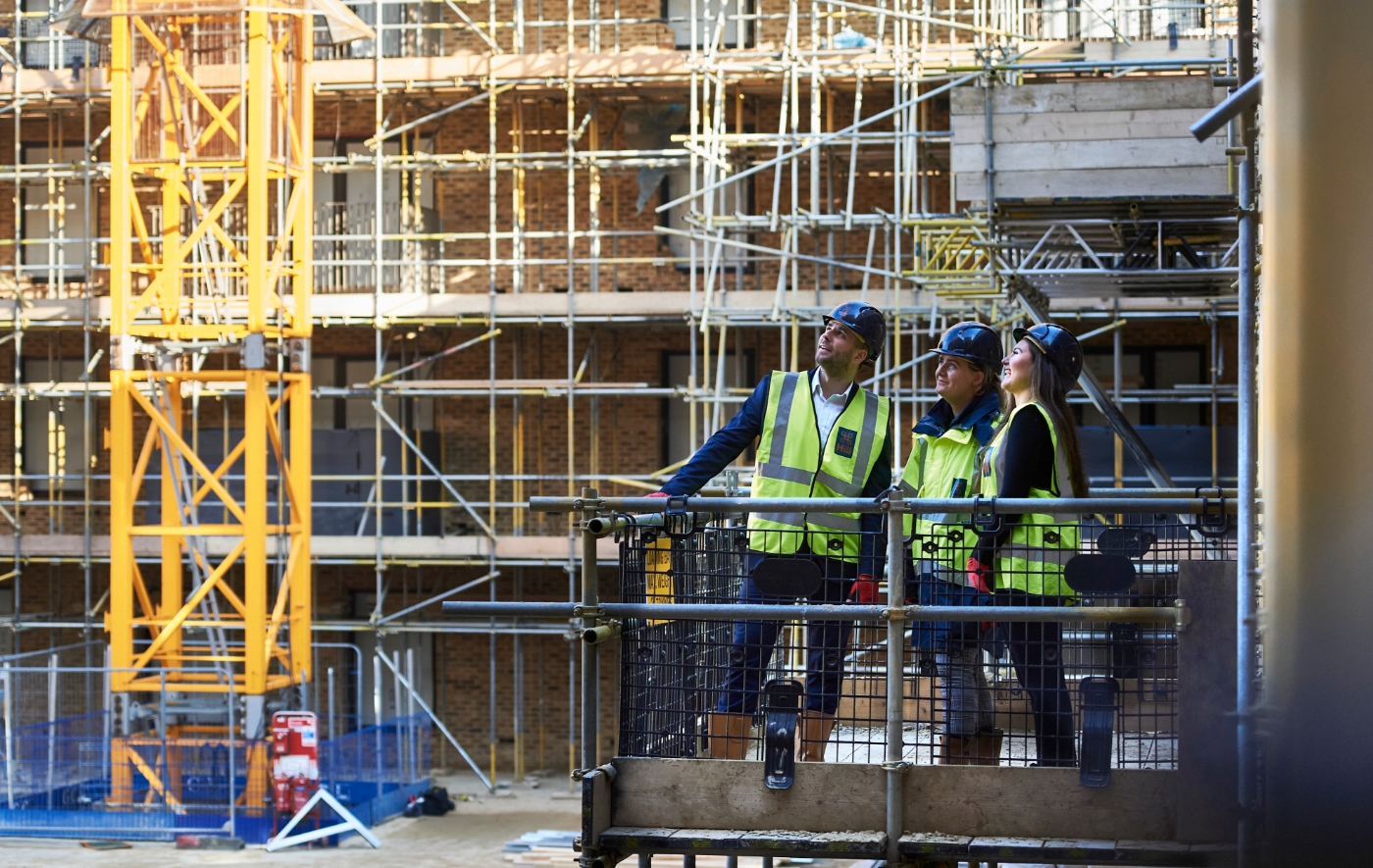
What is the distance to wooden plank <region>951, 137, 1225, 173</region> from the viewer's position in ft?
33.9

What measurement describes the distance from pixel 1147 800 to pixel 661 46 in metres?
18.8

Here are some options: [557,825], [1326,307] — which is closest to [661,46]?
[557,825]

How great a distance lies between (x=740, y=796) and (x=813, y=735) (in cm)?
61

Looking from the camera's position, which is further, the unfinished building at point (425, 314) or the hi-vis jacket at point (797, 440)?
the unfinished building at point (425, 314)

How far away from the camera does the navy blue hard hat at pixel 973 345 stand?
585 cm

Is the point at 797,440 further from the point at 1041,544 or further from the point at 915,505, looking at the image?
the point at 915,505

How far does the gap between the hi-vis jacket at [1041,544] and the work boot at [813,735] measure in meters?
0.67

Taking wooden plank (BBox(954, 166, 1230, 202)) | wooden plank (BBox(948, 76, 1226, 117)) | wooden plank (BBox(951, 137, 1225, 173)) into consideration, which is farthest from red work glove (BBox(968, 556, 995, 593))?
wooden plank (BBox(948, 76, 1226, 117))

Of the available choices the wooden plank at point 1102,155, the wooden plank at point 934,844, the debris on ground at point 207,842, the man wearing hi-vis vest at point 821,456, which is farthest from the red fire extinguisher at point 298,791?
the wooden plank at point 934,844

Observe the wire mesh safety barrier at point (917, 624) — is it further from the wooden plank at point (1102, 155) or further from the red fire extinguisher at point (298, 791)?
the red fire extinguisher at point (298, 791)

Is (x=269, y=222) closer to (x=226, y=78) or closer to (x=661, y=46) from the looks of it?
(x=226, y=78)

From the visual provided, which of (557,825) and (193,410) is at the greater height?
(193,410)

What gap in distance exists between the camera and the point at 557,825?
63.3 feet

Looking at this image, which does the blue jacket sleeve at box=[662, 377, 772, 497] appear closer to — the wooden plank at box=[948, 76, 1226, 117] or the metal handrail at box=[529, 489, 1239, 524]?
the metal handrail at box=[529, 489, 1239, 524]
